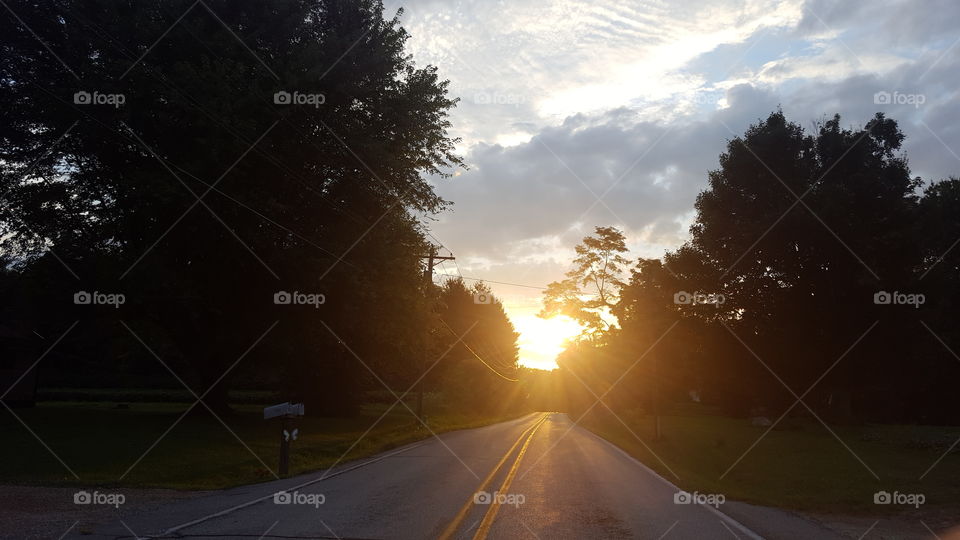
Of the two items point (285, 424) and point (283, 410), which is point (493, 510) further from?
point (285, 424)

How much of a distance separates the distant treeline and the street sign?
27.1 meters

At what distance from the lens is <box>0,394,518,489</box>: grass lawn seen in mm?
16406

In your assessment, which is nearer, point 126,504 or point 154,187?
point 126,504

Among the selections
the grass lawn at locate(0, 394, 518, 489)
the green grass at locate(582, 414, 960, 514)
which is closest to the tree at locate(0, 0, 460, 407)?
the grass lawn at locate(0, 394, 518, 489)

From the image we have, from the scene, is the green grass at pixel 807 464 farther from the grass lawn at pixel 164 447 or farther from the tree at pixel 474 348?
the tree at pixel 474 348

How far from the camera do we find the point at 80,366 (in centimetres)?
7900

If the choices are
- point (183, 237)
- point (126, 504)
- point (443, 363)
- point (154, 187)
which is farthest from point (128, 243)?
point (443, 363)

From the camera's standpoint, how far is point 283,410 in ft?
58.3

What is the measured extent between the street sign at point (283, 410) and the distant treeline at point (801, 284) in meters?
27.1

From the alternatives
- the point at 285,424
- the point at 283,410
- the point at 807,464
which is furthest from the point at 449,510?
the point at 807,464

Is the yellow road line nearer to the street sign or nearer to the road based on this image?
the road

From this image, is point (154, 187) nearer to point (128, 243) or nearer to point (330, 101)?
point (128, 243)

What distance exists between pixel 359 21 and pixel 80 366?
64.4 meters

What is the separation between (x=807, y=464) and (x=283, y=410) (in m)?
18.9
